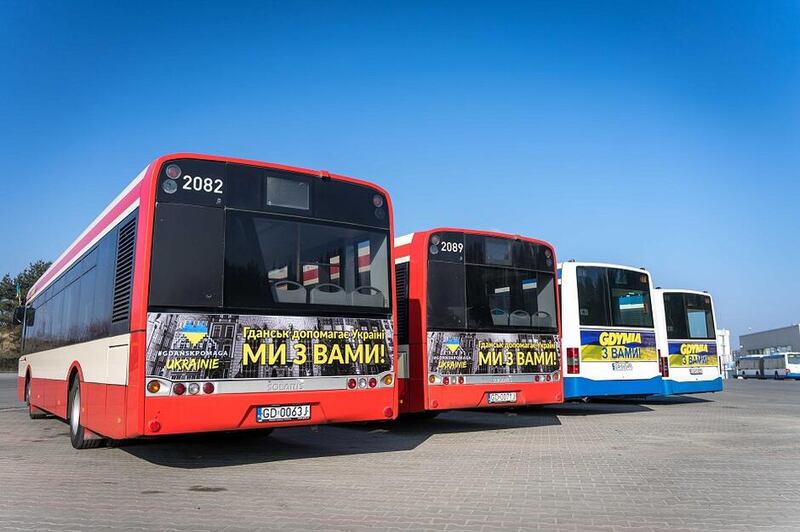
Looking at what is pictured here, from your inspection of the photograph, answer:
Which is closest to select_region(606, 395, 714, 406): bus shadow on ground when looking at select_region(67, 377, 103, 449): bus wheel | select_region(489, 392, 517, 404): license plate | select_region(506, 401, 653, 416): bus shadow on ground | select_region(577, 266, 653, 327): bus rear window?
select_region(506, 401, 653, 416): bus shadow on ground

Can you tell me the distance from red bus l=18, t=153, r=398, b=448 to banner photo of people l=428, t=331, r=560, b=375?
2.27 meters

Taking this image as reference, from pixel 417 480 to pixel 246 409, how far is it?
191 cm

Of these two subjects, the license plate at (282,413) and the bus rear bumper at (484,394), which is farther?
the bus rear bumper at (484,394)

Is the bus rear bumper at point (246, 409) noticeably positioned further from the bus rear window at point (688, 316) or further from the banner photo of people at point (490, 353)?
the bus rear window at point (688, 316)

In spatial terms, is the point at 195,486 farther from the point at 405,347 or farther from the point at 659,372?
the point at 659,372

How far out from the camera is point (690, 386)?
1680 cm

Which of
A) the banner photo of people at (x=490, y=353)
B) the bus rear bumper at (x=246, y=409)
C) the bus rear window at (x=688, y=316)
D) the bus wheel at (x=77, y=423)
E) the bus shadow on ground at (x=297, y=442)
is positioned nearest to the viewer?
the bus rear bumper at (x=246, y=409)

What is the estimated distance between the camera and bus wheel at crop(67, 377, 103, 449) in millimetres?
9258

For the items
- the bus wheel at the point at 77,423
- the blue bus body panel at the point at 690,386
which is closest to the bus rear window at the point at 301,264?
the bus wheel at the point at 77,423

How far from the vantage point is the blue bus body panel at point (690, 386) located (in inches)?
642

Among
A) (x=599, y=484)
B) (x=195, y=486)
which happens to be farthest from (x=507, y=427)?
(x=195, y=486)

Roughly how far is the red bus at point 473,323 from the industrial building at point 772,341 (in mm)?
80734

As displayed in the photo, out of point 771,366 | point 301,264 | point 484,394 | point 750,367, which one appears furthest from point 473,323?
point 750,367

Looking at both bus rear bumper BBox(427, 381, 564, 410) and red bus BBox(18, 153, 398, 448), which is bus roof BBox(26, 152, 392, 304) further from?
bus rear bumper BBox(427, 381, 564, 410)
